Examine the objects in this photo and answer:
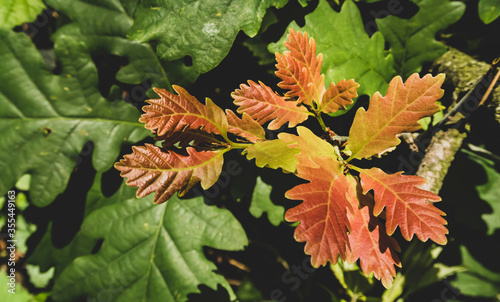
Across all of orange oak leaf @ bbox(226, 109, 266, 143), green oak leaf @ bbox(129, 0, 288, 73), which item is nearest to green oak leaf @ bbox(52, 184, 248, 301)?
orange oak leaf @ bbox(226, 109, 266, 143)

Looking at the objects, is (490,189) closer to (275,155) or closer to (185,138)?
(275,155)

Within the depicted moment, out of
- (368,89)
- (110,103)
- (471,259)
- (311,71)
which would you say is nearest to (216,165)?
(311,71)

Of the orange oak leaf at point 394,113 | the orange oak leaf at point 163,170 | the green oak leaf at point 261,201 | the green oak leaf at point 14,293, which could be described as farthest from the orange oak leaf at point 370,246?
the green oak leaf at point 14,293

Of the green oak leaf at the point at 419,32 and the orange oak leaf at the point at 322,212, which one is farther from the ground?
the green oak leaf at the point at 419,32

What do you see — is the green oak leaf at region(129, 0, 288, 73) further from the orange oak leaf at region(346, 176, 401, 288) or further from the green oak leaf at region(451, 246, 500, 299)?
the green oak leaf at region(451, 246, 500, 299)

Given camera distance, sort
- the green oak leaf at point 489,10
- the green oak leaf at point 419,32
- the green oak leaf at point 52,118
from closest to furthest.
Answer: the green oak leaf at point 489,10 → the green oak leaf at point 419,32 → the green oak leaf at point 52,118

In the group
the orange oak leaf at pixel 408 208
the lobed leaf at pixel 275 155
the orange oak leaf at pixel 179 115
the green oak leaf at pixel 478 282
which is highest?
the orange oak leaf at pixel 179 115

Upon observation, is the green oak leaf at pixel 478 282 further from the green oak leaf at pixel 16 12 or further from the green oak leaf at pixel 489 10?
the green oak leaf at pixel 16 12
